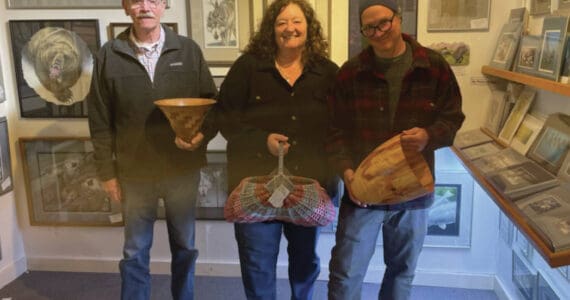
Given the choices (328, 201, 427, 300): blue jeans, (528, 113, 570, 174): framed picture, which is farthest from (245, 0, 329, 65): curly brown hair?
(528, 113, 570, 174): framed picture

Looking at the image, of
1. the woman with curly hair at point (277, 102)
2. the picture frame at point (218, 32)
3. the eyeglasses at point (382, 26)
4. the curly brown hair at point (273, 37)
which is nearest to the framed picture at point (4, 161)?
the picture frame at point (218, 32)

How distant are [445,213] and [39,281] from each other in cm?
202

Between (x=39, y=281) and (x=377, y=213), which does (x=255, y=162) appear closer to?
(x=377, y=213)

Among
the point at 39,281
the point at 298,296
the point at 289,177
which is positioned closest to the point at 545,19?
the point at 289,177

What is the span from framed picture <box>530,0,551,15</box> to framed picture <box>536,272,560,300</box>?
3.09 ft

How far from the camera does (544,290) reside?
195 centimetres

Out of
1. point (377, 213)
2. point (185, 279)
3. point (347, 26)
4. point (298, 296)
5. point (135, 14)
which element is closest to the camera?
point (377, 213)

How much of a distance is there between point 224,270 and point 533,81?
5.56ft

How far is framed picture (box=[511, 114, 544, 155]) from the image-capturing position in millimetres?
1896

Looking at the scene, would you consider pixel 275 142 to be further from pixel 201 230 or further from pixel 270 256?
pixel 201 230

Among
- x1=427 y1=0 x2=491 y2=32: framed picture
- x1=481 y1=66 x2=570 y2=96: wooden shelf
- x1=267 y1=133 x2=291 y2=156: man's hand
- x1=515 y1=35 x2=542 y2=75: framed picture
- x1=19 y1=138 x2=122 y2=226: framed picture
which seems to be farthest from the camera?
x1=19 y1=138 x2=122 y2=226: framed picture

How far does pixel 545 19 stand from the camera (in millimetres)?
1772

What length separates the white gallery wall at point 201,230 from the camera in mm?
2322

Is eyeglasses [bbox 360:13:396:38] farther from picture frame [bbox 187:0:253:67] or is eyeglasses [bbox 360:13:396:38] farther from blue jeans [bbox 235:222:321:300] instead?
picture frame [bbox 187:0:253:67]
